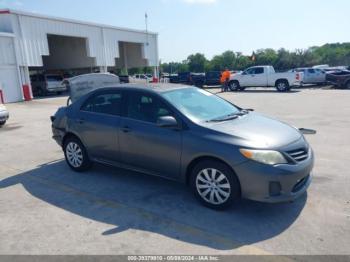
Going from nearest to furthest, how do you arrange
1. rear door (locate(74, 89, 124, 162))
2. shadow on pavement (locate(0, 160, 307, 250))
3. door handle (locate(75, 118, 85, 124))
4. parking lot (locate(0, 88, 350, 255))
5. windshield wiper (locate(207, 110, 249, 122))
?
parking lot (locate(0, 88, 350, 255))
shadow on pavement (locate(0, 160, 307, 250))
windshield wiper (locate(207, 110, 249, 122))
rear door (locate(74, 89, 124, 162))
door handle (locate(75, 118, 85, 124))

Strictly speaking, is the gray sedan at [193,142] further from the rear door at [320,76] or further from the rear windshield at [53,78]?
the rear door at [320,76]

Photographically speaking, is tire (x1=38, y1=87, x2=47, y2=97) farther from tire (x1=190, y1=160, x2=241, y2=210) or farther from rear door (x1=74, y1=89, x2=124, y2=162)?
tire (x1=190, y1=160, x2=241, y2=210)

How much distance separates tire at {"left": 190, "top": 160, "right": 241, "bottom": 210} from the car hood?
421 mm

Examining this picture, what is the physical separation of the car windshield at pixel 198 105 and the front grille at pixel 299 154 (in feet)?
3.84

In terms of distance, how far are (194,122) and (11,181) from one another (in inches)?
141

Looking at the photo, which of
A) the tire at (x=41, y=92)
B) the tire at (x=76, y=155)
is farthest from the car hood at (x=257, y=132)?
the tire at (x=41, y=92)

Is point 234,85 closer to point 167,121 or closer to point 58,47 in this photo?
point 58,47

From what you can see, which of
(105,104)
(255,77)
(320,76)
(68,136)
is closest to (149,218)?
(105,104)

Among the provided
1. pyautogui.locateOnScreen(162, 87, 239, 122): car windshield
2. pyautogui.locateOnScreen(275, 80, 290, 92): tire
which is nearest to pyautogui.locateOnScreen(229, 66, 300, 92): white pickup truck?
pyautogui.locateOnScreen(275, 80, 290, 92): tire

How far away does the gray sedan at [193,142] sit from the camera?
3.75 meters

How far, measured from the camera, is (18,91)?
71.6 feet

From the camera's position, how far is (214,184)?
13.3 ft

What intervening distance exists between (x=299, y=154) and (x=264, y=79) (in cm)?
2123

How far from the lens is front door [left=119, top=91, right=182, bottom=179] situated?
4363 mm
